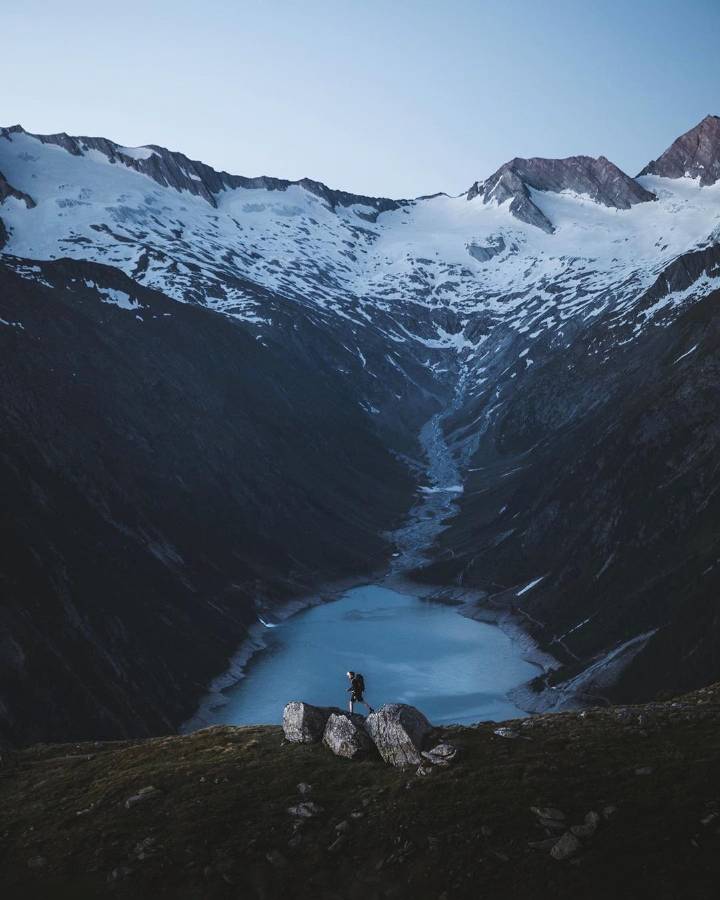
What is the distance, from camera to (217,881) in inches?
1398

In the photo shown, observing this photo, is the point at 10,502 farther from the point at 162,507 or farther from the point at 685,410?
the point at 685,410

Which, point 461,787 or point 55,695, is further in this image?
point 55,695

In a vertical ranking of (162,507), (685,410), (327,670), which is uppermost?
(162,507)

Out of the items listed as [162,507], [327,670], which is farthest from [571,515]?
[162,507]

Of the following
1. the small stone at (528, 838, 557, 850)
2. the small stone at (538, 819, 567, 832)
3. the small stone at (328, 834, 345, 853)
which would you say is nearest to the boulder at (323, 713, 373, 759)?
the small stone at (328, 834, 345, 853)

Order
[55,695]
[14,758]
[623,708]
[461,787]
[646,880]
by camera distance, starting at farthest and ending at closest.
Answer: [55,695] → [14,758] → [623,708] → [461,787] → [646,880]

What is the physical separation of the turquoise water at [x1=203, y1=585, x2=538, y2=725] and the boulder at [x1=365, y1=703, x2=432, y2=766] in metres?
81.3

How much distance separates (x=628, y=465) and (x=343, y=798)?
456ft

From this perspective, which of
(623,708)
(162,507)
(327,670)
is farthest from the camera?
(162,507)

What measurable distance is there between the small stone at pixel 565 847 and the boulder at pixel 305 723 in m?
17.0

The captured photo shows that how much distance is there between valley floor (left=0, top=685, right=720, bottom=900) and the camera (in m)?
31.9

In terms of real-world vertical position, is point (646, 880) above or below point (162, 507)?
below

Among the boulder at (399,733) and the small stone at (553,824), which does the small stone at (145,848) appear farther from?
the small stone at (553,824)

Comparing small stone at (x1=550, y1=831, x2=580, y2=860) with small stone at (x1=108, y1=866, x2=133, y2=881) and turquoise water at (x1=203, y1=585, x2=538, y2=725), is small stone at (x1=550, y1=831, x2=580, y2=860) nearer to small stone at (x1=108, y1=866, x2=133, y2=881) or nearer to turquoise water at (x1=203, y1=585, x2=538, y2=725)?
small stone at (x1=108, y1=866, x2=133, y2=881)
